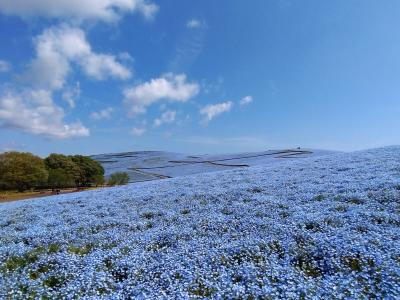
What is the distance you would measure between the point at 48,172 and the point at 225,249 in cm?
6272

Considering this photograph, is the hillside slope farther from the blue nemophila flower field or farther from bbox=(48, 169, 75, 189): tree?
the blue nemophila flower field

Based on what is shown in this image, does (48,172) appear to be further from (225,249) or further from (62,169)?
(225,249)

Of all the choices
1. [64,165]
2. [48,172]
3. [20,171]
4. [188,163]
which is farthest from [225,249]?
[64,165]

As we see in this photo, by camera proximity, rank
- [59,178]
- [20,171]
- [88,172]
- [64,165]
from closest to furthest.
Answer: [20,171], [59,178], [64,165], [88,172]

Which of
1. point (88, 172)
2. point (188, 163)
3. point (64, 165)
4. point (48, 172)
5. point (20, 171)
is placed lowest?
point (88, 172)

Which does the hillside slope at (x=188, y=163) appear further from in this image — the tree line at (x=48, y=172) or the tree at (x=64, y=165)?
the tree at (x=64, y=165)

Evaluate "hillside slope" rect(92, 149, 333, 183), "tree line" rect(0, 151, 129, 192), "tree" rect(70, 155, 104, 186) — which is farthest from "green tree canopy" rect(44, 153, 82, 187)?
"hillside slope" rect(92, 149, 333, 183)

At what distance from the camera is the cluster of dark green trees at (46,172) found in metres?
56.0

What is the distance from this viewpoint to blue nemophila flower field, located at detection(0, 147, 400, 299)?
5273 mm

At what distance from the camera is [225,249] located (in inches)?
273

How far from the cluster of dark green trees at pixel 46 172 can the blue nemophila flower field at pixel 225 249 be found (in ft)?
169

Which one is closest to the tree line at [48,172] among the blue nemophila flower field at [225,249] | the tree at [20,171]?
the tree at [20,171]

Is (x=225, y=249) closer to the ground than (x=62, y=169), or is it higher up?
closer to the ground

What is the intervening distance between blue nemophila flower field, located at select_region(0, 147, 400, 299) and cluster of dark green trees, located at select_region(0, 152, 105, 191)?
5153 cm
